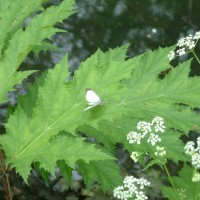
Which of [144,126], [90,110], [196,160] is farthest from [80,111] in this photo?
[196,160]

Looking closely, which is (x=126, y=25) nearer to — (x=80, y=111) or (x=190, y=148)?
(x=80, y=111)

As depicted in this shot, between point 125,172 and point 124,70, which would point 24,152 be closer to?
point 124,70

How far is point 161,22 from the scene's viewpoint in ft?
19.0

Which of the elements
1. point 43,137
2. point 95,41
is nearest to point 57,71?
point 43,137

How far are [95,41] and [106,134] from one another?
10.7ft

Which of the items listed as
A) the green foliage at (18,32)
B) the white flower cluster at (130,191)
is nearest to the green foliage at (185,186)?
the white flower cluster at (130,191)

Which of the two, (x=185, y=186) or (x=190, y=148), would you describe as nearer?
(x=190, y=148)

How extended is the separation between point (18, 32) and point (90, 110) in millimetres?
542

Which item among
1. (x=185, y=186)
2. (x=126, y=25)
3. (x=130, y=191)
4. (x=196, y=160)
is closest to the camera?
(x=196, y=160)

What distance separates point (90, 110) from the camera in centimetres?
188

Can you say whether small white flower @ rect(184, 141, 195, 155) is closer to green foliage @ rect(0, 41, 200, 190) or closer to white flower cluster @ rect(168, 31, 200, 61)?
green foliage @ rect(0, 41, 200, 190)

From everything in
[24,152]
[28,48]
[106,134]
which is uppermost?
[28,48]

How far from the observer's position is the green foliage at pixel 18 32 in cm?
200

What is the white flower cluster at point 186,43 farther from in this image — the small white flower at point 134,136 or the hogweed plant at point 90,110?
the small white flower at point 134,136
